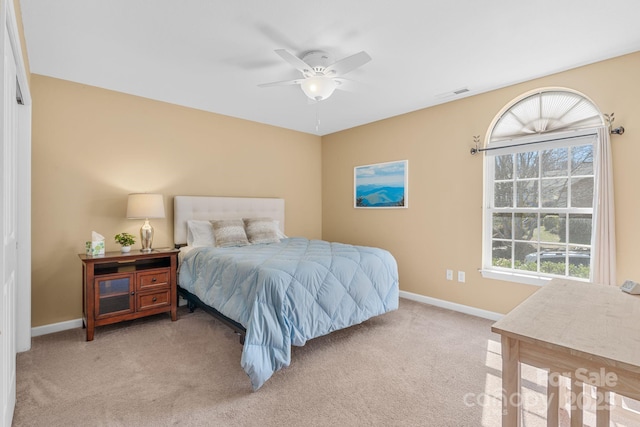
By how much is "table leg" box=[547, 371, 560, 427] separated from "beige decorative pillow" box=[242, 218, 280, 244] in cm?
320

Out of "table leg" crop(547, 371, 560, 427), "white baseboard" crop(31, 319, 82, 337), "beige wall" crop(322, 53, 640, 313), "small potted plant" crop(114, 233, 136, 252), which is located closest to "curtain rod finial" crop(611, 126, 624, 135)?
"beige wall" crop(322, 53, 640, 313)

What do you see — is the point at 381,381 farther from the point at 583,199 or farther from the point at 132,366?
the point at 583,199

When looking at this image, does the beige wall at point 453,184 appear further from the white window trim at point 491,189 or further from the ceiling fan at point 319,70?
the ceiling fan at point 319,70

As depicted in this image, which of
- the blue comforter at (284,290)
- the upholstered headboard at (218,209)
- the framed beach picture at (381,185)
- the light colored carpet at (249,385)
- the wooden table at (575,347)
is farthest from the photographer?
the framed beach picture at (381,185)

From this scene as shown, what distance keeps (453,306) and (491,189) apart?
1.44 metres

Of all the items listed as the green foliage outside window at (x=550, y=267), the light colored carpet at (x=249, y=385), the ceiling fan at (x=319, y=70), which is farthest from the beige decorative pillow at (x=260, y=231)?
the green foliage outside window at (x=550, y=267)

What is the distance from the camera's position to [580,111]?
2.84 metres

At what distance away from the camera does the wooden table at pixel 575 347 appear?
0.91 metres

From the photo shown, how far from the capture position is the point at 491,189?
137 inches

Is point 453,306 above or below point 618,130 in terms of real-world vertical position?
below

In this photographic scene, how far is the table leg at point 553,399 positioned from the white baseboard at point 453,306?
244 cm

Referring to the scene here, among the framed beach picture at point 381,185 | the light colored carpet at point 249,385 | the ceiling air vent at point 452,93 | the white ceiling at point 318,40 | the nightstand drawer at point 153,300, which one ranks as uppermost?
the ceiling air vent at point 452,93

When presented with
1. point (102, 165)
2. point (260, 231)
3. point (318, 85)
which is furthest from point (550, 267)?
point (102, 165)

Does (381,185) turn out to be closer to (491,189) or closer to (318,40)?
(491,189)
